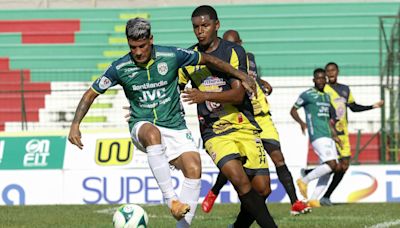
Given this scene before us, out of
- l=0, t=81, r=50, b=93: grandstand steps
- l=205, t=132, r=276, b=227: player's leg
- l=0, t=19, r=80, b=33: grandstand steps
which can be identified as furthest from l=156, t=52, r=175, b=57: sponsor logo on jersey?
l=0, t=19, r=80, b=33: grandstand steps

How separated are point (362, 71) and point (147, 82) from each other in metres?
14.8

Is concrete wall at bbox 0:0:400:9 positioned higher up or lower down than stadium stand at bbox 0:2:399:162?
higher up

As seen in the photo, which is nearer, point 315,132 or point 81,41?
point 315,132

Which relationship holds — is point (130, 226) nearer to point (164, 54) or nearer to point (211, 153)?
point (211, 153)

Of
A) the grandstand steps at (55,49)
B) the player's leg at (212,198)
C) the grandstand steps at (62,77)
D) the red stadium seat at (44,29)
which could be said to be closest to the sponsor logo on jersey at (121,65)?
the player's leg at (212,198)

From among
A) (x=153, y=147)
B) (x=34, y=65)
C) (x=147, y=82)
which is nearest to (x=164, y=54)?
(x=147, y=82)

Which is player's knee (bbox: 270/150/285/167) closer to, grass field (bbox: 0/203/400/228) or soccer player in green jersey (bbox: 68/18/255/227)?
grass field (bbox: 0/203/400/228)

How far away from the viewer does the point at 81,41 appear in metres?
→ 24.7

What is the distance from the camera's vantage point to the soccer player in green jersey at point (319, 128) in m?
15.4

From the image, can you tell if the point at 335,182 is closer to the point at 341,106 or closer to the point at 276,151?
the point at 341,106

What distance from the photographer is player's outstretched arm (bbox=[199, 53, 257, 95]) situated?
26.8 feet

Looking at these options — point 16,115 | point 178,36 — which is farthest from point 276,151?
point 178,36

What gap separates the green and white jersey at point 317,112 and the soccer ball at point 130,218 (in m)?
7.86

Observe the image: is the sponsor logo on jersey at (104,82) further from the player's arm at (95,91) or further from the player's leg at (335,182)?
the player's leg at (335,182)
